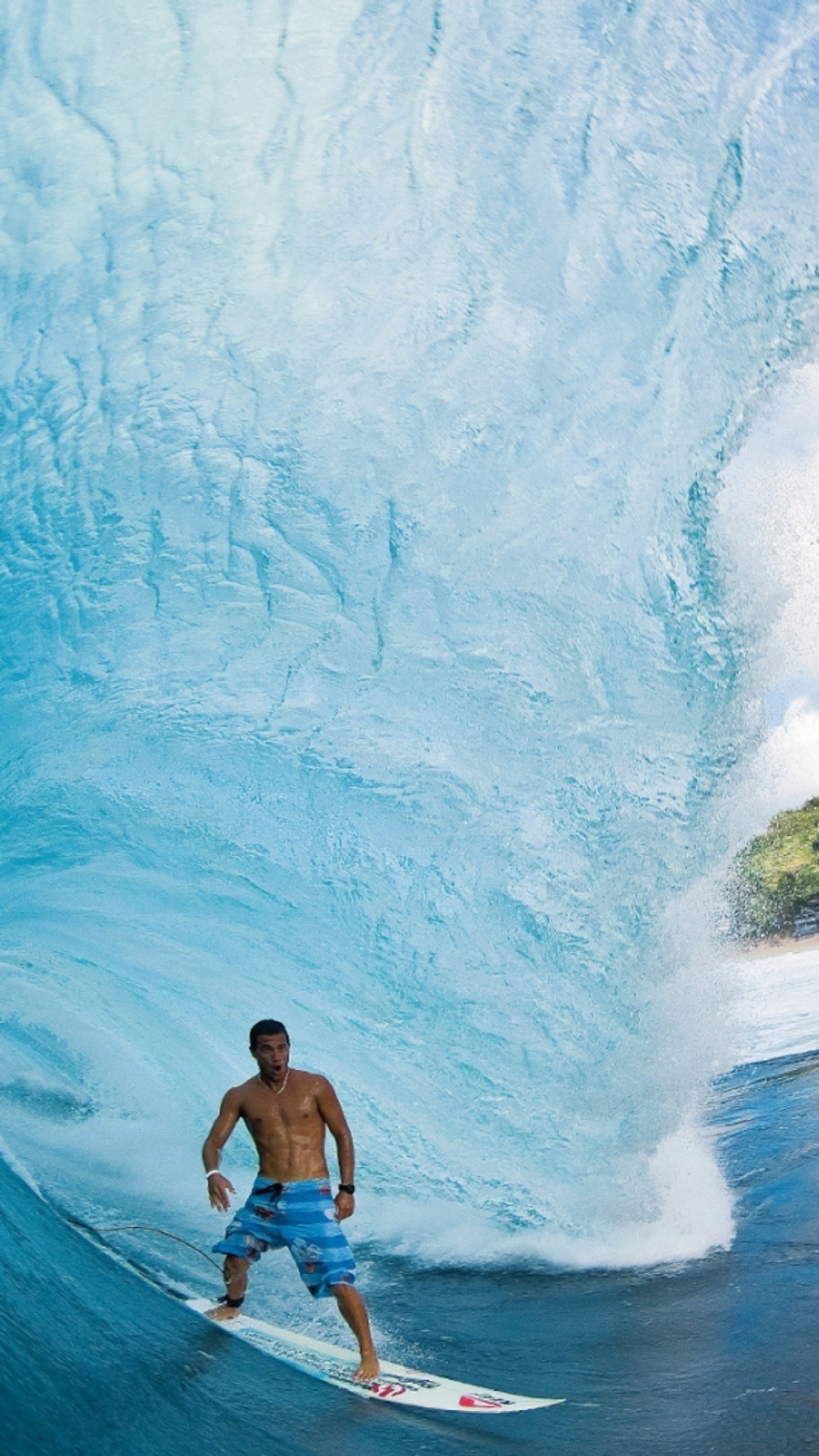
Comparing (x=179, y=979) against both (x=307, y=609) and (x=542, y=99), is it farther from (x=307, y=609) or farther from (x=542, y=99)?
(x=542, y=99)

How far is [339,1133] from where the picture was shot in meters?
4.07

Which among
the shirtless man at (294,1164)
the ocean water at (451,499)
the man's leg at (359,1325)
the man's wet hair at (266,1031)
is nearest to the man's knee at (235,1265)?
the shirtless man at (294,1164)

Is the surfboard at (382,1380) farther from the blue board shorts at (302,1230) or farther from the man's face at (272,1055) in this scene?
the man's face at (272,1055)

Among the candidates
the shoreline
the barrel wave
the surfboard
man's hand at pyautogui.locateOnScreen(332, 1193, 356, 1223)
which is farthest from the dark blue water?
the shoreline

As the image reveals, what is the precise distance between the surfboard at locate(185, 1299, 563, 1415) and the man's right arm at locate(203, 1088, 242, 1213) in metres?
0.56

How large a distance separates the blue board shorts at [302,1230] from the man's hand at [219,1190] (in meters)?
0.20

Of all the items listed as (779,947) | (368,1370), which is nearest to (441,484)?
(368,1370)

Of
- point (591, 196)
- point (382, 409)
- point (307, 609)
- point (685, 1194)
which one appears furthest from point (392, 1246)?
point (591, 196)

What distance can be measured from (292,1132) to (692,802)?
3799 millimetres

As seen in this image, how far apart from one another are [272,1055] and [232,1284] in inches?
38.3

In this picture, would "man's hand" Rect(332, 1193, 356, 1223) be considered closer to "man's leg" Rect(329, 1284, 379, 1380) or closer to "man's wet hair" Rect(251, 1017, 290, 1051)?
"man's leg" Rect(329, 1284, 379, 1380)

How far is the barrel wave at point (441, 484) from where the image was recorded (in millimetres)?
6855

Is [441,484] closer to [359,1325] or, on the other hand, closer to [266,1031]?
[266,1031]

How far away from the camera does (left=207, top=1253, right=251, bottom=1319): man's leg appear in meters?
4.32
